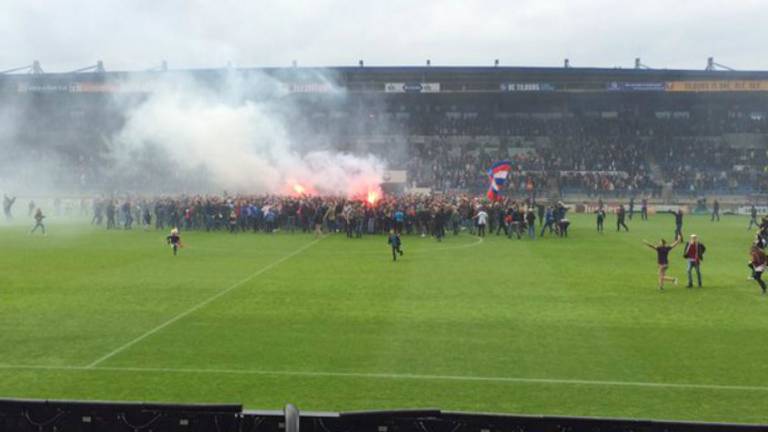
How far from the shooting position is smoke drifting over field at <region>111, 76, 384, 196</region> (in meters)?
44.8

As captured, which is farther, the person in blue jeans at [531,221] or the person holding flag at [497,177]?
the person holding flag at [497,177]

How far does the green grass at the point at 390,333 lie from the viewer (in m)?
10.7

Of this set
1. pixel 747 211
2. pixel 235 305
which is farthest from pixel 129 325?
pixel 747 211

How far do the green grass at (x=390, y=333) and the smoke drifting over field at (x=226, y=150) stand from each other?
20190 millimetres

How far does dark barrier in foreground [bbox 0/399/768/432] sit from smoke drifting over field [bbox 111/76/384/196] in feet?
123

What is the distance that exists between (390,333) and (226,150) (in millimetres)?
32620

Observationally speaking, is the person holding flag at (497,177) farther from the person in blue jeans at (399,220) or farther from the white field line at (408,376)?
the white field line at (408,376)

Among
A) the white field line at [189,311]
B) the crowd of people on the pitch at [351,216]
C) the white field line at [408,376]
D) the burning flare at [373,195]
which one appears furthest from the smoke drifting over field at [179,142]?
the white field line at [408,376]

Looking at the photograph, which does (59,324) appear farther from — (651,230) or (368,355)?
(651,230)

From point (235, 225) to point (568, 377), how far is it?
25144mm

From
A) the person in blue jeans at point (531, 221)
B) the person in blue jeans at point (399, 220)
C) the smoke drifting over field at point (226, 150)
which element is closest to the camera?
the person in blue jeans at point (531, 221)

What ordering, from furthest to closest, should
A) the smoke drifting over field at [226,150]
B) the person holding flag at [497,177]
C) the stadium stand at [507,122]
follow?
the stadium stand at [507,122], the smoke drifting over field at [226,150], the person holding flag at [497,177]

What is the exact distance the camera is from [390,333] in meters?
14.2

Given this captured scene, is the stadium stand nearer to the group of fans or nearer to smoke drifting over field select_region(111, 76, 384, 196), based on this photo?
smoke drifting over field select_region(111, 76, 384, 196)
